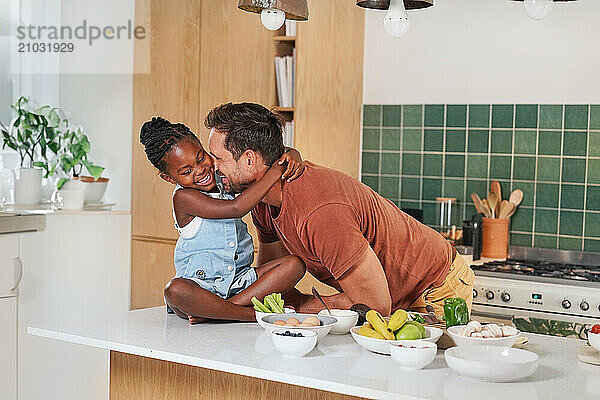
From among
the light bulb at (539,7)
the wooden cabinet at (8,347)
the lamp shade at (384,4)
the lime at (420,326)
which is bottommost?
the wooden cabinet at (8,347)

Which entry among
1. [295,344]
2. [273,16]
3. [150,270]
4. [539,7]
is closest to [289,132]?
[150,270]

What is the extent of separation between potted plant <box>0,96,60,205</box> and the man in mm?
2226

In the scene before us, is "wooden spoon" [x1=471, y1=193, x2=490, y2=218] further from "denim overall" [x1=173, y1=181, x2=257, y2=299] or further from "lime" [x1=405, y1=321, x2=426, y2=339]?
"lime" [x1=405, y1=321, x2=426, y2=339]

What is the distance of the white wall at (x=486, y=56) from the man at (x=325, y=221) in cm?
179

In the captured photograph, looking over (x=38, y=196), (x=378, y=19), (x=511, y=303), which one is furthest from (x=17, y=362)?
(x=378, y=19)

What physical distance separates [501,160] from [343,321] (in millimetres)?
2208

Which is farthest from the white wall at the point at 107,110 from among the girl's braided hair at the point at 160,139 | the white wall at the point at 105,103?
the girl's braided hair at the point at 160,139

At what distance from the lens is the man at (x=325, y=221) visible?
2.29 m

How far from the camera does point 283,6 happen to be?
91.7 inches

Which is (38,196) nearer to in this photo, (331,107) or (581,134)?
(331,107)

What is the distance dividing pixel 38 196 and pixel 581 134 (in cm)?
293

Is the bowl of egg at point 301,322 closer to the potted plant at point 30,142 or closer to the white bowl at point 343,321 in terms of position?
the white bowl at point 343,321

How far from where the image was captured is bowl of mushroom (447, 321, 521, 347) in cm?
199

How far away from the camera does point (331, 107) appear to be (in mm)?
4289
